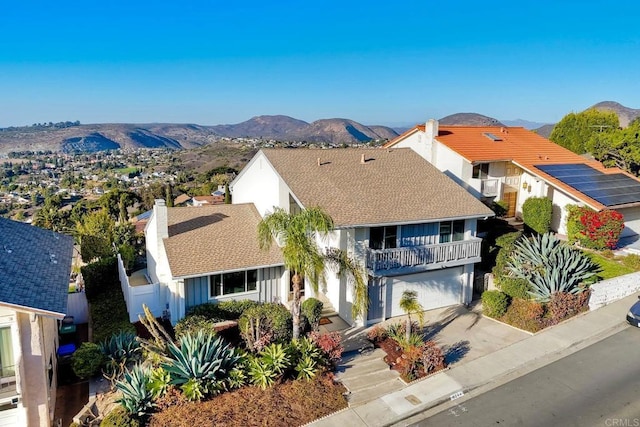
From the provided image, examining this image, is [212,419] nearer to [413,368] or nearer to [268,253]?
[413,368]

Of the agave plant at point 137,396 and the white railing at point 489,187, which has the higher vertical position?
the white railing at point 489,187

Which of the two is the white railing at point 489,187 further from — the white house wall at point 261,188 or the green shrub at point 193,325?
the green shrub at point 193,325

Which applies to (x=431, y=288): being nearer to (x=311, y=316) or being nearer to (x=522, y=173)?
(x=311, y=316)

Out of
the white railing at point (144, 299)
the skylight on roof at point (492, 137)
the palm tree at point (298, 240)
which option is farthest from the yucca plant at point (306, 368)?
the skylight on roof at point (492, 137)

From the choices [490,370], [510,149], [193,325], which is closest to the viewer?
[490,370]

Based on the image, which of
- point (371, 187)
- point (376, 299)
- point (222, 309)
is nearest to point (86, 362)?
point (222, 309)

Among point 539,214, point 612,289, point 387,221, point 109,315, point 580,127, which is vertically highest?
point 580,127

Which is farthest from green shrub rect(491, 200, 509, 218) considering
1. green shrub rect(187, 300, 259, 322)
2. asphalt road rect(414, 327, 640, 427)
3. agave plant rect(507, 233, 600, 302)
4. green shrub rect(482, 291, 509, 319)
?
green shrub rect(187, 300, 259, 322)

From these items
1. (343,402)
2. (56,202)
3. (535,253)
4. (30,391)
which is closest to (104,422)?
(30,391)
